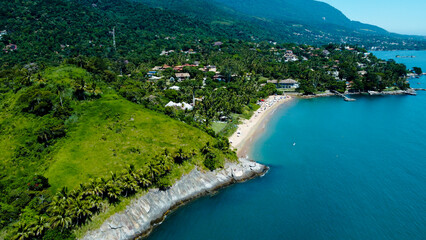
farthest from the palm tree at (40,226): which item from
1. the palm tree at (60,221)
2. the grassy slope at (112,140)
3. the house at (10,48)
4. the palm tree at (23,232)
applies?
the house at (10,48)

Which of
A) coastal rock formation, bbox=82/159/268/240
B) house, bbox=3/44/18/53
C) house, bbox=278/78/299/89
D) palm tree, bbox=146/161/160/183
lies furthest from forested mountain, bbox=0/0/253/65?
palm tree, bbox=146/161/160/183

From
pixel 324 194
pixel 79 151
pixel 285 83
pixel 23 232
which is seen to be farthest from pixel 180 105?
pixel 285 83

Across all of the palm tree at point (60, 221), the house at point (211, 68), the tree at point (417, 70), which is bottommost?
the house at point (211, 68)

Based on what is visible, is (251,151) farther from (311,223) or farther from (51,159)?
(51,159)

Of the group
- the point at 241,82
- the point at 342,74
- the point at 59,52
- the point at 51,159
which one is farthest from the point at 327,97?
the point at 59,52

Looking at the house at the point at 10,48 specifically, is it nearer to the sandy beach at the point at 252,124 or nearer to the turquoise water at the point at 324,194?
the sandy beach at the point at 252,124

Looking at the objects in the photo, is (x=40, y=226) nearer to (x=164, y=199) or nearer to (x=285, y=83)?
(x=164, y=199)

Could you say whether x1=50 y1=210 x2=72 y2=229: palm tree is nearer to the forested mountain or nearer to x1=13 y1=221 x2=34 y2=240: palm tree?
x1=13 y1=221 x2=34 y2=240: palm tree
